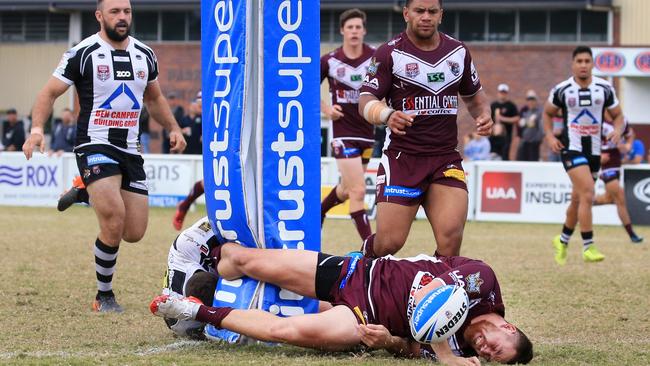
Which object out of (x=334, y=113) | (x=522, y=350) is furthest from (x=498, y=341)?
(x=334, y=113)

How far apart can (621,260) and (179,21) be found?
91.1 feet

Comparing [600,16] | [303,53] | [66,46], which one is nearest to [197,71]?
[66,46]

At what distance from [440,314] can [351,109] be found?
719 cm

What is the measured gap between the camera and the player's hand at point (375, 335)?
6.44 metres

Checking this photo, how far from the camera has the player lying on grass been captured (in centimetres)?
652

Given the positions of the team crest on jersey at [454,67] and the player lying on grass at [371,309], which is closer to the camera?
the player lying on grass at [371,309]

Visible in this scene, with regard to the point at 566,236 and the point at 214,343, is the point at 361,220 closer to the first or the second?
the point at 566,236

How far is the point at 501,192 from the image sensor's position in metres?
21.7

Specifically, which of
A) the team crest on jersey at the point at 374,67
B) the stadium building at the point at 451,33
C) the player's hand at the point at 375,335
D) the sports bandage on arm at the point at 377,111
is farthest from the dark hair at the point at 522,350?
the stadium building at the point at 451,33

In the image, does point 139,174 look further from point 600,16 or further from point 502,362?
point 600,16

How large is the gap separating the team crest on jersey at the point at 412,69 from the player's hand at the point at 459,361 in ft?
8.13

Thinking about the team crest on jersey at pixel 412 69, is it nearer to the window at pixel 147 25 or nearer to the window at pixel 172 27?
the window at pixel 172 27

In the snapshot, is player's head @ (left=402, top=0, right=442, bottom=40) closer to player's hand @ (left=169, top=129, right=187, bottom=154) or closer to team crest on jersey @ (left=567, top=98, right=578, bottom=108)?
player's hand @ (left=169, top=129, right=187, bottom=154)

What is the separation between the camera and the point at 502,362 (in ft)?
21.4
